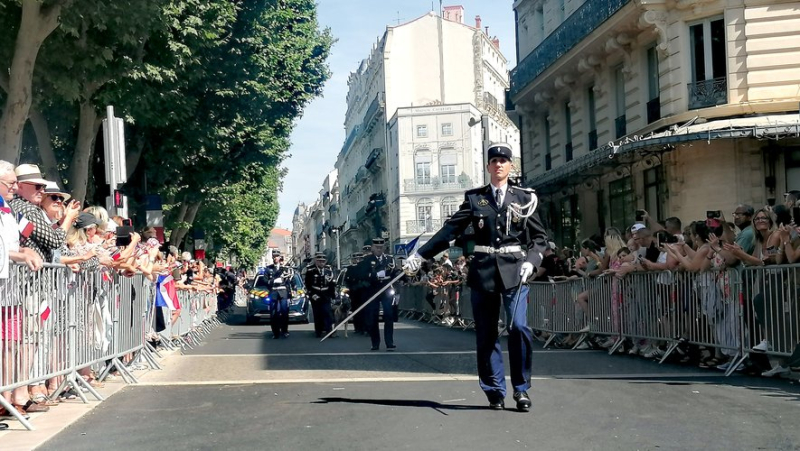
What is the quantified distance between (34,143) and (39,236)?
56.0 feet

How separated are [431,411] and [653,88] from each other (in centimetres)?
2058

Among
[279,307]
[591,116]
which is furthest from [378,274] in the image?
[591,116]

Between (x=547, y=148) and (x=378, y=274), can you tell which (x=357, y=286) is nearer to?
(x=378, y=274)

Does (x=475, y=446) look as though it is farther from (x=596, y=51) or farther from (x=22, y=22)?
(x=596, y=51)

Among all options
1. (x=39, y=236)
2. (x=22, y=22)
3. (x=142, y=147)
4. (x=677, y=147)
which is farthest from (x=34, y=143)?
(x=39, y=236)

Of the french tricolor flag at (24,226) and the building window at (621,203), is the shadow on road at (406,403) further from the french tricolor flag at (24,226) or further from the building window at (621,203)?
the building window at (621,203)

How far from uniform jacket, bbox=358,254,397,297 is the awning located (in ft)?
26.5

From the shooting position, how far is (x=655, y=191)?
26.5 m

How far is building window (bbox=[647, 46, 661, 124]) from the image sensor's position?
1021 inches

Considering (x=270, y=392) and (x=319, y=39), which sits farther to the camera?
(x=319, y=39)

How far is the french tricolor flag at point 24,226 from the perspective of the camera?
820 centimetres

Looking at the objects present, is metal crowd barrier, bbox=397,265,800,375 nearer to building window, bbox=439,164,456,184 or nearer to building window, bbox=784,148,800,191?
building window, bbox=784,148,800,191

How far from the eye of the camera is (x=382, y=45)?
83.2m

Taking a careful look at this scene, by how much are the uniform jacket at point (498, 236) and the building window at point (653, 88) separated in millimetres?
18614
